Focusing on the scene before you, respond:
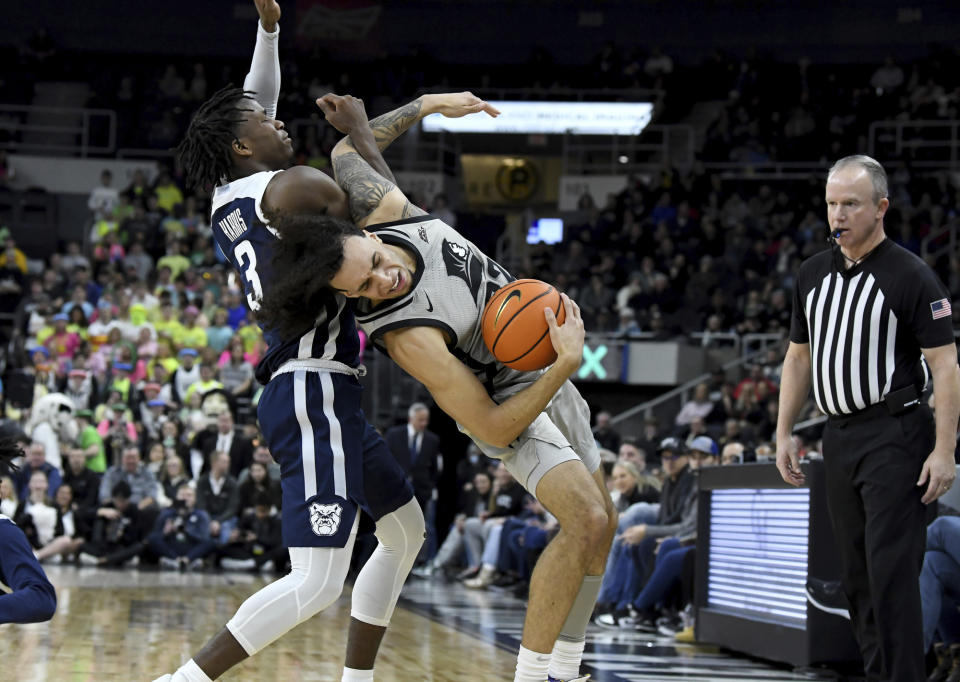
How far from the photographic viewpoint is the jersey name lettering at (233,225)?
4125 mm

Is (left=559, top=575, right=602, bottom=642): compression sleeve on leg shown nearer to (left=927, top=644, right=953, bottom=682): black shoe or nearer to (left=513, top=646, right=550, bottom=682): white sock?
(left=513, top=646, right=550, bottom=682): white sock

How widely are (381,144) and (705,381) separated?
38.6 ft

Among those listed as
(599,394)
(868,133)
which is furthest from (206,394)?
(868,133)

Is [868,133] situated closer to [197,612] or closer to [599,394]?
[599,394]

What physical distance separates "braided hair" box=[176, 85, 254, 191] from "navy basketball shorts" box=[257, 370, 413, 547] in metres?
0.74

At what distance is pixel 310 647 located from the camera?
7.00m

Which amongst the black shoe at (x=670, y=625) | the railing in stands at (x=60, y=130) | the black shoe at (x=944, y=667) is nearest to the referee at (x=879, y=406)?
the black shoe at (x=944, y=667)

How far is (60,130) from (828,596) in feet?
62.5

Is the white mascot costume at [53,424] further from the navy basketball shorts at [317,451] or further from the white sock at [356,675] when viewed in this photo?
the navy basketball shorts at [317,451]

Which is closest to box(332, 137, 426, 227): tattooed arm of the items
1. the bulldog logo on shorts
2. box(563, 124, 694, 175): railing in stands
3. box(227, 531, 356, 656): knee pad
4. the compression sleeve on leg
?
the bulldog logo on shorts

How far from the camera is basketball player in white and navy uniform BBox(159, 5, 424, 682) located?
12.8 ft

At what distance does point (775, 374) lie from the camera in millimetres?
14719

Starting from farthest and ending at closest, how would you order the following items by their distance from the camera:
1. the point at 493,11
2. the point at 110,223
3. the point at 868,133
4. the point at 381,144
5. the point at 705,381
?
1. the point at 493,11
2. the point at 868,133
3. the point at 110,223
4. the point at 705,381
5. the point at 381,144

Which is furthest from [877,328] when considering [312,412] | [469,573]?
[469,573]
